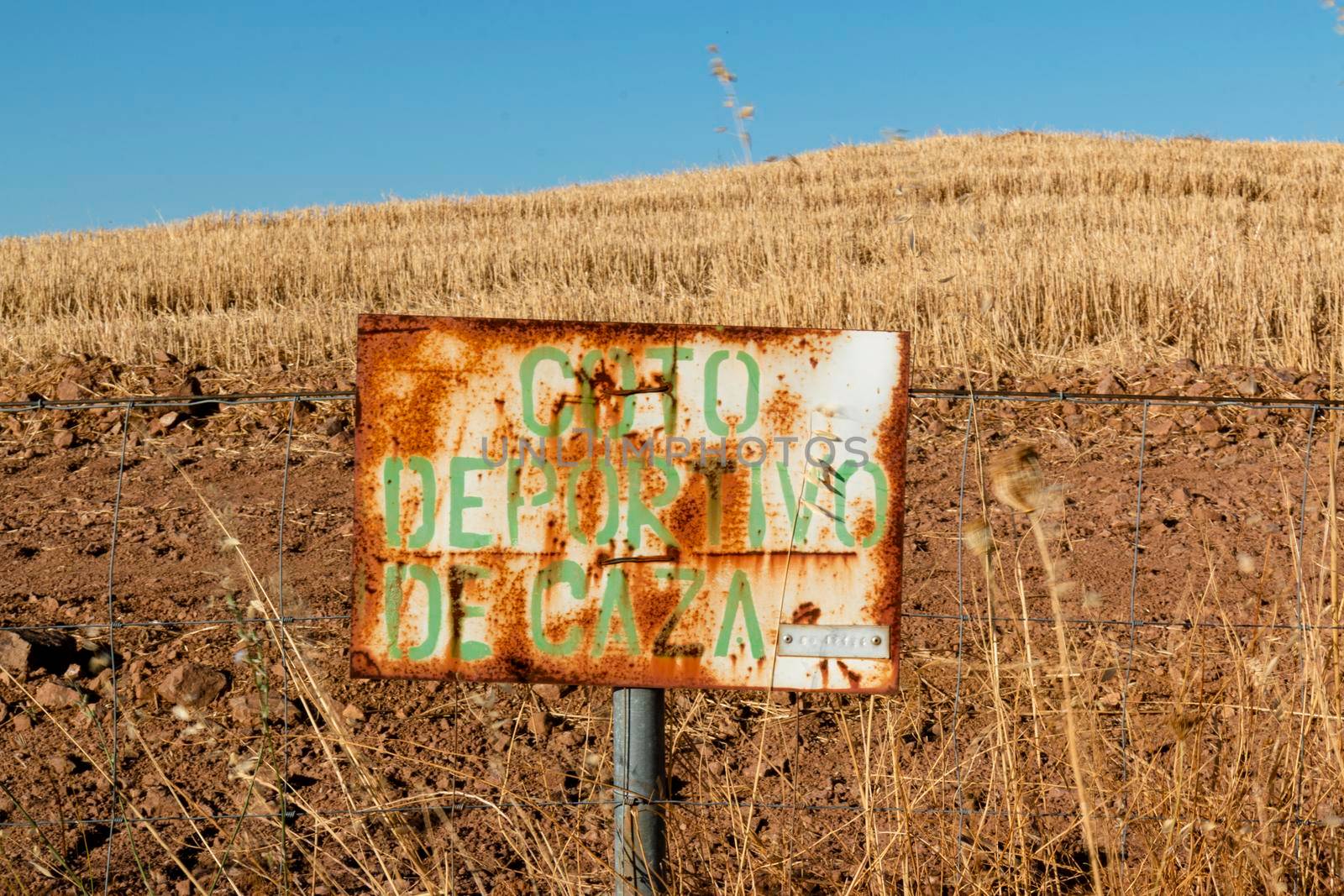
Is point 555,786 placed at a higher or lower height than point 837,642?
lower

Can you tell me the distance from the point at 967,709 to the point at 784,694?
0.53m

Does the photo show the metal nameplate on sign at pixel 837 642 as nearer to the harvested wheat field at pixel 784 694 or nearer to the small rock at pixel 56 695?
the harvested wheat field at pixel 784 694

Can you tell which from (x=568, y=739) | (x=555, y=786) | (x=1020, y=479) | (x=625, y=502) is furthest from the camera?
(x=568, y=739)

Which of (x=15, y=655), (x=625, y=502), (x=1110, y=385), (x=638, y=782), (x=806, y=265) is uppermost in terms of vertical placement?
(x=806, y=265)

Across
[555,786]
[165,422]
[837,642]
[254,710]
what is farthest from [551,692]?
[165,422]

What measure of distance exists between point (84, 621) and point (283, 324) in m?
4.61

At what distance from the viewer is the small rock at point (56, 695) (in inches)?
135

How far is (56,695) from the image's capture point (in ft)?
11.3

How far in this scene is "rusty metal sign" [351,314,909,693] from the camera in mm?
1730

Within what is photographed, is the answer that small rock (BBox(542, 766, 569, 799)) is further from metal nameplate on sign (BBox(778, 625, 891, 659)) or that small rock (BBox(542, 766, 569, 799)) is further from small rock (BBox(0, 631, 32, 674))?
small rock (BBox(0, 631, 32, 674))

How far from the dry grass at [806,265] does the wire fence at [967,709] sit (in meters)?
0.72

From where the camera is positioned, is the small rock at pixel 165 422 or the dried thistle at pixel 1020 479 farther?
the small rock at pixel 165 422

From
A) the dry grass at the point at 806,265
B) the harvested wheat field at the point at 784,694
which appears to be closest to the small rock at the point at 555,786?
the harvested wheat field at the point at 784,694

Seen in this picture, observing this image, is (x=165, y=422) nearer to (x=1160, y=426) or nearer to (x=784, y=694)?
(x=784, y=694)
